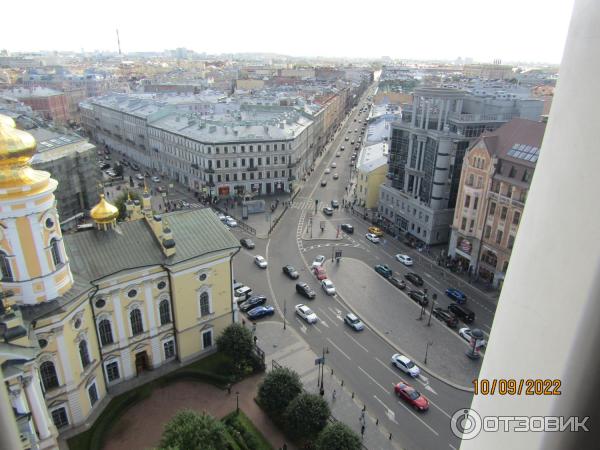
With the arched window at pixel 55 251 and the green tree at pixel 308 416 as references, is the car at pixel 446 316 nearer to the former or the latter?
the green tree at pixel 308 416

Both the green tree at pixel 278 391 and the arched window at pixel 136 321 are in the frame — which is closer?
the green tree at pixel 278 391

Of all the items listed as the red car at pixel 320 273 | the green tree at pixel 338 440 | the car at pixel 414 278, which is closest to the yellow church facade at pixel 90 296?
the red car at pixel 320 273

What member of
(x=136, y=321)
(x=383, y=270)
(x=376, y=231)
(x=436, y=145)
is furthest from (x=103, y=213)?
(x=436, y=145)

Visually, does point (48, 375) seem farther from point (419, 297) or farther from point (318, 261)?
point (419, 297)

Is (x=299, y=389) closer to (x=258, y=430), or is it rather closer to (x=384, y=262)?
(x=258, y=430)

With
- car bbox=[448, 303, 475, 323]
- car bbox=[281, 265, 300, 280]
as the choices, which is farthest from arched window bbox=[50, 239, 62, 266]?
car bbox=[448, 303, 475, 323]

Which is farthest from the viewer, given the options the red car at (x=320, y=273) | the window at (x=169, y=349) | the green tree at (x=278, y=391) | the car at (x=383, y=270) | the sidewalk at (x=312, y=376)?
the car at (x=383, y=270)

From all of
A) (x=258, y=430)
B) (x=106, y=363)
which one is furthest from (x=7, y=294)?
(x=258, y=430)
